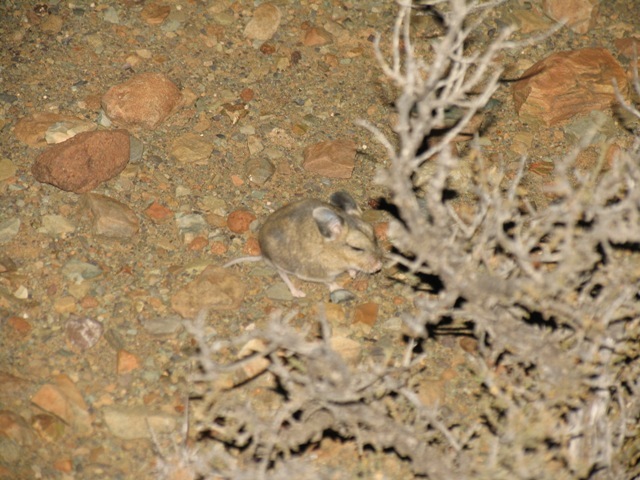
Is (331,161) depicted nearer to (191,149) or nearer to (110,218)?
(191,149)

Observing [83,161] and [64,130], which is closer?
[83,161]

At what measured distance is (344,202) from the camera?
562 cm

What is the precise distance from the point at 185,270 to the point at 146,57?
7.97 ft

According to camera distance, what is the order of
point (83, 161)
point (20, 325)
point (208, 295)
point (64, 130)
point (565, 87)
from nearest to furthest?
point (20, 325) → point (208, 295) → point (83, 161) → point (64, 130) → point (565, 87)

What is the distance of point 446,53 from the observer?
3303 millimetres

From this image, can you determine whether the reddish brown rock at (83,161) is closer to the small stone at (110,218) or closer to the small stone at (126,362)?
the small stone at (110,218)

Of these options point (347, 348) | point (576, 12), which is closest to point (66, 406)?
point (347, 348)

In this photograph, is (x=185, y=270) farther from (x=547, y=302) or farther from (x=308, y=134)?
(x=547, y=302)

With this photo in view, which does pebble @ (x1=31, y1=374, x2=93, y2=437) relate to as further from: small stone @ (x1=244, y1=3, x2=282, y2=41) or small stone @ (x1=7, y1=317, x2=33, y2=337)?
small stone @ (x1=244, y1=3, x2=282, y2=41)

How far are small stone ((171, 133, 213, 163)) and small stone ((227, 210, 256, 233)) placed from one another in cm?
67

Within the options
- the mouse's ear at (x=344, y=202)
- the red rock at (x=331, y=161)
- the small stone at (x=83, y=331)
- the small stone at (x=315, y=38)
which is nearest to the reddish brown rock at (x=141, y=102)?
the red rock at (x=331, y=161)

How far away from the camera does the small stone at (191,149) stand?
20.4ft

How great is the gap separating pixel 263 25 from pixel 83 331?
367 centimetres

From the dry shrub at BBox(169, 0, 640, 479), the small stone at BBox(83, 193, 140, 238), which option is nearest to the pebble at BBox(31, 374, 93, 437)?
the dry shrub at BBox(169, 0, 640, 479)
